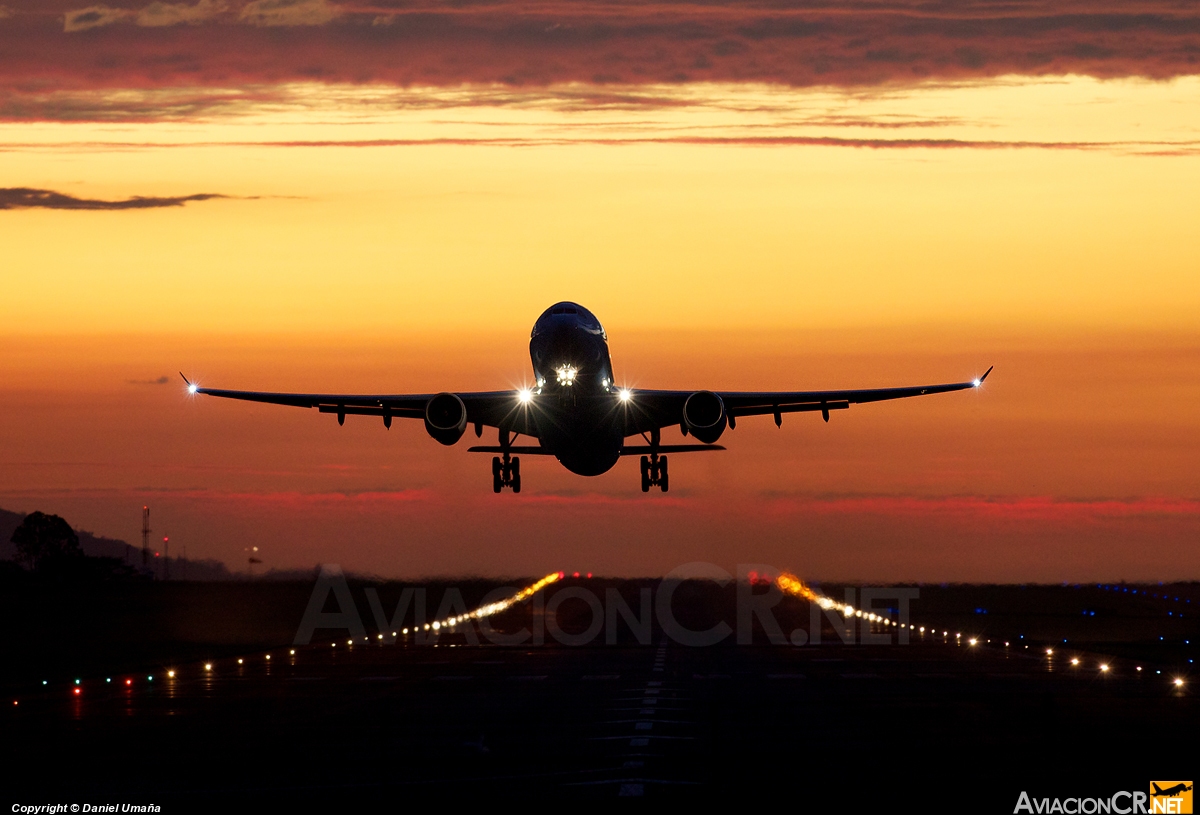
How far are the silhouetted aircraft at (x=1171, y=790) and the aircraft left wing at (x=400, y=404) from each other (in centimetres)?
2938

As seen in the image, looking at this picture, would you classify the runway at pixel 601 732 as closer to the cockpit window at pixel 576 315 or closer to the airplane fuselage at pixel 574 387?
the airplane fuselage at pixel 574 387

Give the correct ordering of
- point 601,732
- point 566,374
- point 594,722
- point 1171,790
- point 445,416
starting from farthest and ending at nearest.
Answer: point 445,416, point 566,374, point 594,722, point 601,732, point 1171,790

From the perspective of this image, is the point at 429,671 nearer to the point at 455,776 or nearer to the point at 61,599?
the point at 455,776

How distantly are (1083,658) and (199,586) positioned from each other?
91164mm

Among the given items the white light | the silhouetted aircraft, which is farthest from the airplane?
the silhouetted aircraft

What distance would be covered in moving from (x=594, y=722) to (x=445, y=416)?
15.7 meters

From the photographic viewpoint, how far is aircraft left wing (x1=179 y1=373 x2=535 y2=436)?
53375mm

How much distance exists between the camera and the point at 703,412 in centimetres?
5244

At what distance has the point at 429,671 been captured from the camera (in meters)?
55.0

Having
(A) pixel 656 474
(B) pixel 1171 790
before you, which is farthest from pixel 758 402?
(B) pixel 1171 790

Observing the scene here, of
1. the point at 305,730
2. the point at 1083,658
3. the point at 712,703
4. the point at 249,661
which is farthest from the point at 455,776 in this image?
the point at 1083,658

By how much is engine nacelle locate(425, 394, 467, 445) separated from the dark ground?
8134 mm

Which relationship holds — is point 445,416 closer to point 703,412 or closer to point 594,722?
point 703,412

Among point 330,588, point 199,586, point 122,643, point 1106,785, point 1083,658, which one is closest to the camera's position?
point 1106,785
